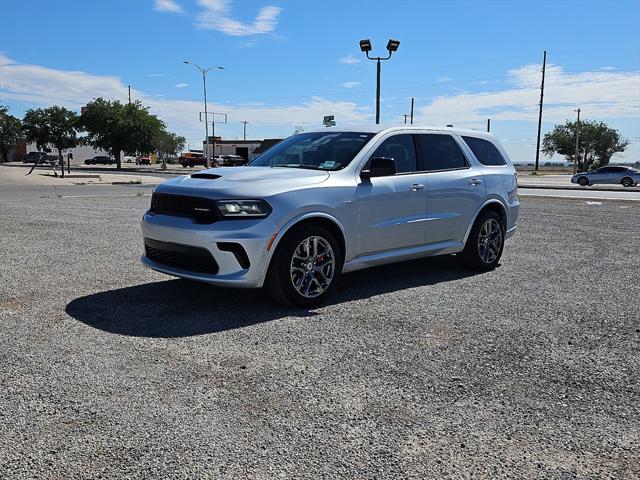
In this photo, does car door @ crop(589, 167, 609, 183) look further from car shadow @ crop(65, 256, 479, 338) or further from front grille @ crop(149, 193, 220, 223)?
front grille @ crop(149, 193, 220, 223)

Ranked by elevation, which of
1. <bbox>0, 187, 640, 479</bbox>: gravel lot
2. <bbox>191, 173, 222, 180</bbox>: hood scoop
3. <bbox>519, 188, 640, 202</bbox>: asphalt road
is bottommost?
<bbox>519, 188, 640, 202</bbox>: asphalt road

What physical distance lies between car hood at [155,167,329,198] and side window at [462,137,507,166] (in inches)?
109

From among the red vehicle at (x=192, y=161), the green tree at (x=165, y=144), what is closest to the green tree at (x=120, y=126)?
the green tree at (x=165, y=144)

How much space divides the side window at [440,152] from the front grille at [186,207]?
2.82 m

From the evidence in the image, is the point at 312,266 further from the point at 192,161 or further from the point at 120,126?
the point at 192,161

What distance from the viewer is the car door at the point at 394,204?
20.4ft

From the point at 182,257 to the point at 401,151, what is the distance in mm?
2773

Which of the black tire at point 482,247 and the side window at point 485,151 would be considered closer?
the black tire at point 482,247

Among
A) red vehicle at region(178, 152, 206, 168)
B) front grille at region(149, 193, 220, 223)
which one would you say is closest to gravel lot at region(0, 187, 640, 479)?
front grille at region(149, 193, 220, 223)

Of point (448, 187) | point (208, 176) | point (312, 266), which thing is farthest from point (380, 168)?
point (208, 176)

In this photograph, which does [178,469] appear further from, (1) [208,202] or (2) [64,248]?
(2) [64,248]

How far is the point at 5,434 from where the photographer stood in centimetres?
308

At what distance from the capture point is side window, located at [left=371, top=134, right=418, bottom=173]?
6.65m

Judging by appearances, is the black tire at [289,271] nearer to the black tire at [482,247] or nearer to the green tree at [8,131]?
the black tire at [482,247]
